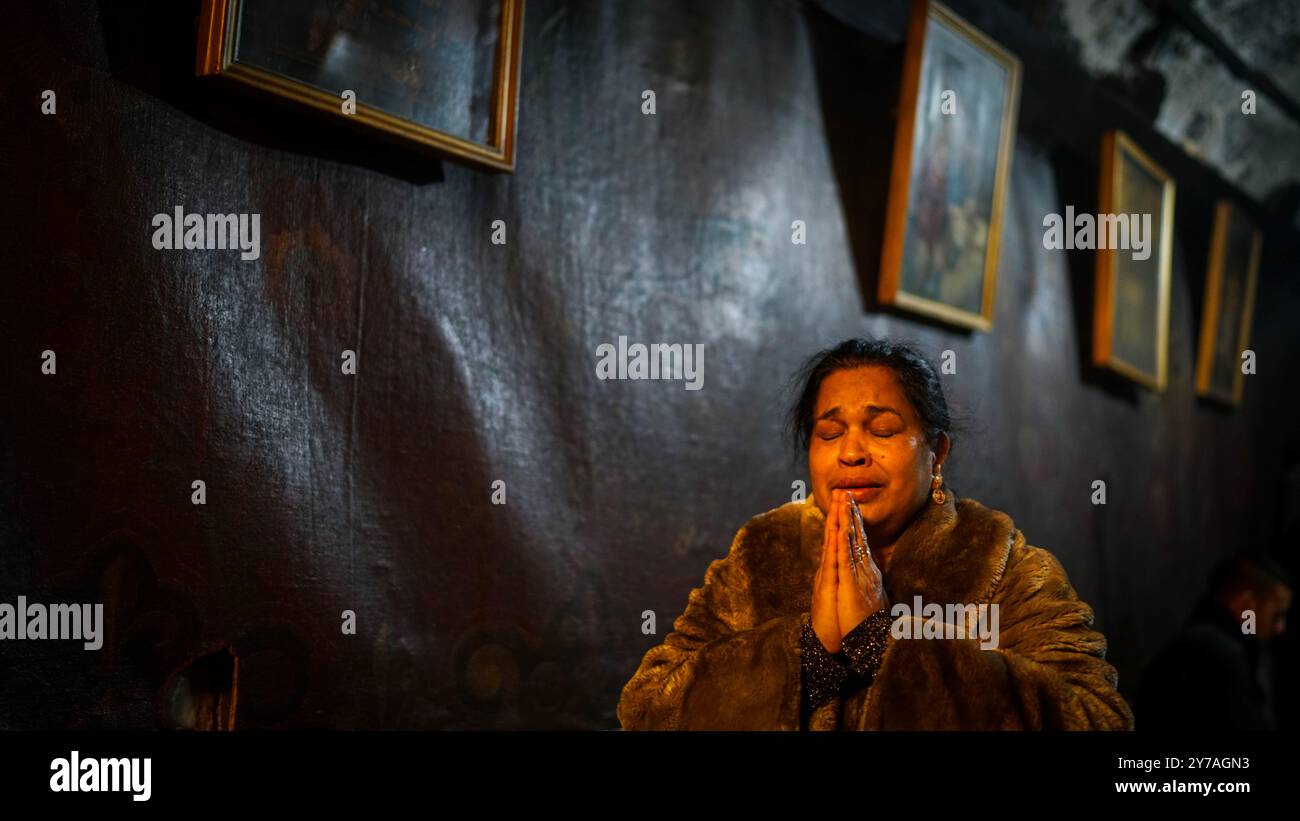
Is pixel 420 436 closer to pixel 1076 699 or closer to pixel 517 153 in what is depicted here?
pixel 517 153

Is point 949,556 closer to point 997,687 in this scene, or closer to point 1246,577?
point 997,687

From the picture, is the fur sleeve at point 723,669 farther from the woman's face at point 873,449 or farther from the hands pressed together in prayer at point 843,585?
the woman's face at point 873,449

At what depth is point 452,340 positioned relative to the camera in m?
3.33

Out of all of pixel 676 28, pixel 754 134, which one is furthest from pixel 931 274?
pixel 676 28

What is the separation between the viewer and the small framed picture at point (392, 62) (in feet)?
9.05

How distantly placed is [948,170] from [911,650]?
3.58 m

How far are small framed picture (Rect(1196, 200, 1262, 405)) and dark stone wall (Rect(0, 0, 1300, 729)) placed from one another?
120 inches

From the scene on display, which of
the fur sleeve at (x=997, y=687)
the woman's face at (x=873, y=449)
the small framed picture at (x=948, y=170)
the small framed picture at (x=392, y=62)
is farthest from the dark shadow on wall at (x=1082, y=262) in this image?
the fur sleeve at (x=997, y=687)

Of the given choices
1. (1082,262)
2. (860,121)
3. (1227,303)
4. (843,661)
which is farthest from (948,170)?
(1227,303)

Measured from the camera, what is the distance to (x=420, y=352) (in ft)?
10.6

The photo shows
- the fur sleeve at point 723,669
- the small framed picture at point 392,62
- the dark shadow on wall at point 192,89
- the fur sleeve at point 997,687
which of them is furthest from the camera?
the small framed picture at point 392,62

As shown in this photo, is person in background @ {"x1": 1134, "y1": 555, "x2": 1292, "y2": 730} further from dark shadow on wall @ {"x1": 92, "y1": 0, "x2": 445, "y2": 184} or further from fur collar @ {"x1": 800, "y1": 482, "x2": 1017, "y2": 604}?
dark shadow on wall @ {"x1": 92, "y1": 0, "x2": 445, "y2": 184}

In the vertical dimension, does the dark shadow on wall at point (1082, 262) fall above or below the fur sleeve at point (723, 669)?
above
